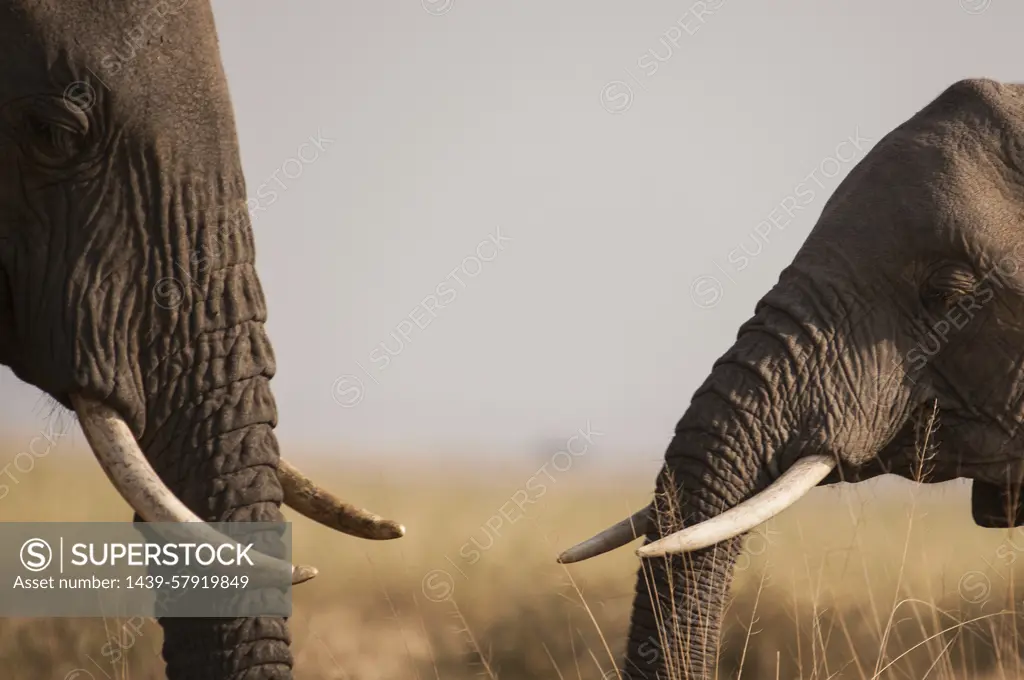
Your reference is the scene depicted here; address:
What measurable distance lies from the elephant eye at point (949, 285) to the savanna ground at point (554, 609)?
0.81 metres

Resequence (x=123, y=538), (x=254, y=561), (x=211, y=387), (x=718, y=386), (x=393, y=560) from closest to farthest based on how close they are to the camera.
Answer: (x=254, y=561) → (x=211, y=387) → (x=718, y=386) → (x=123, y=538) → (x=393, y=560)

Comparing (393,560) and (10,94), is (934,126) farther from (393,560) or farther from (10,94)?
(393,560)

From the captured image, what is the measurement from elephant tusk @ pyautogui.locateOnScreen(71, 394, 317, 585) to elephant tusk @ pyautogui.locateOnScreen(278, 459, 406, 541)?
2.04 feet

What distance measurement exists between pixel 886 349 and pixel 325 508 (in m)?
2.49

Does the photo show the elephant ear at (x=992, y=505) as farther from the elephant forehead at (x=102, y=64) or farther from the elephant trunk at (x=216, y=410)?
the elephant forehead at (x=102, y=64)

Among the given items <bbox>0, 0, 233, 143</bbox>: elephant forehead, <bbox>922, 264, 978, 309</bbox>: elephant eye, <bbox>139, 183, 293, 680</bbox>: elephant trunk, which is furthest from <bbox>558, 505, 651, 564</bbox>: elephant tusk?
<bbox>0, 0, 233, 143</bbox>: elephant forehead

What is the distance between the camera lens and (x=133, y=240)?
4.42m

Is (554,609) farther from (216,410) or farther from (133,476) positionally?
(133,476)

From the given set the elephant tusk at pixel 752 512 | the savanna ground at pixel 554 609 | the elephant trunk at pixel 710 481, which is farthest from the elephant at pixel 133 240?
the elephant trunk at pixel 710 481

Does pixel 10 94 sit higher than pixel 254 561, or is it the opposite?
pixel 10 94

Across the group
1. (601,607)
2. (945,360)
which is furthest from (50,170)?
(601,607)

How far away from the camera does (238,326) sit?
4.39 metres

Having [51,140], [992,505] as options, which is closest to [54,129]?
[51,140]

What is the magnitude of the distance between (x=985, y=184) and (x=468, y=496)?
70.6ft
